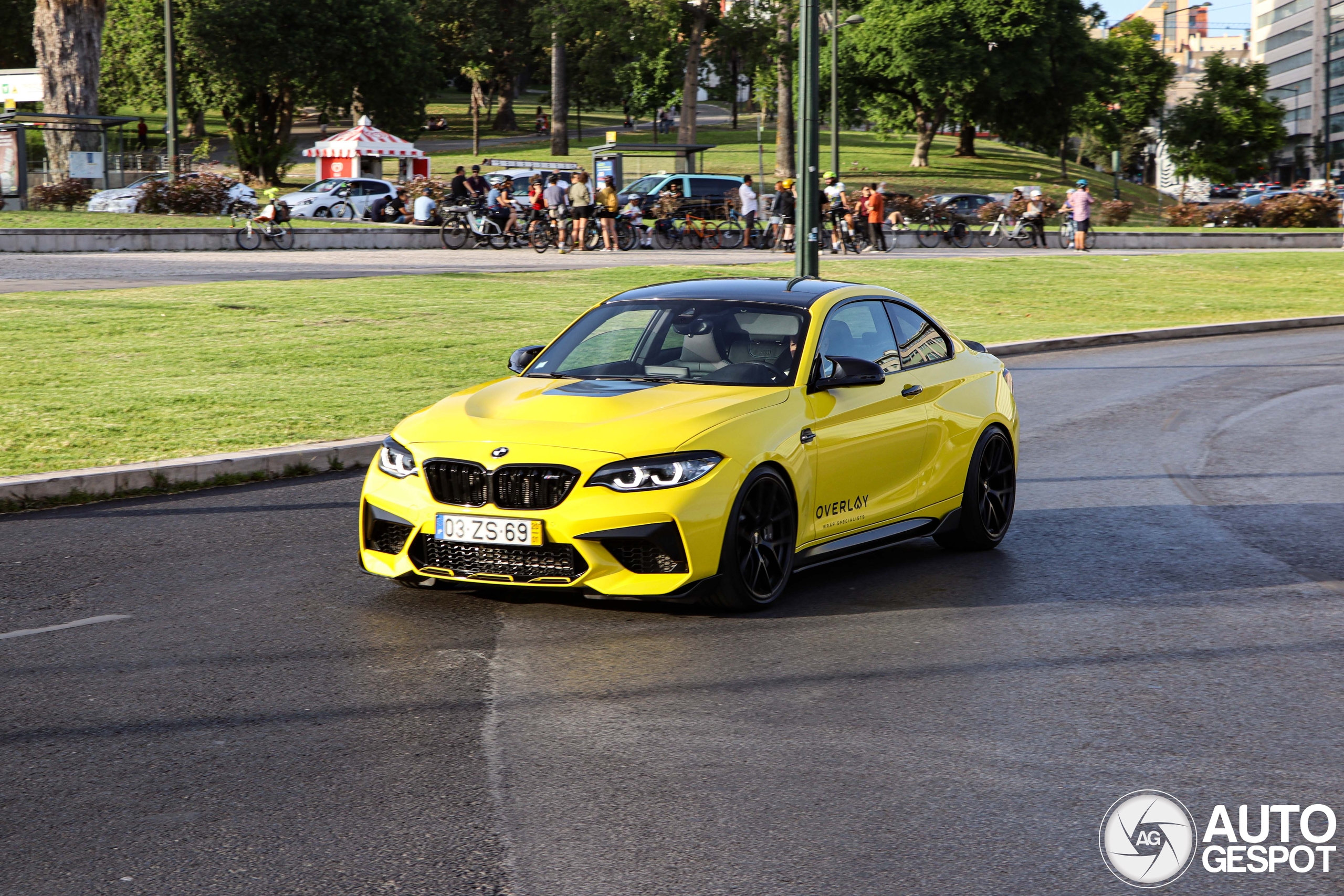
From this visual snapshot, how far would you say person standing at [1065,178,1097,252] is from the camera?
39219 mm

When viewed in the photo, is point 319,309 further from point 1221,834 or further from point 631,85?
point 631,85

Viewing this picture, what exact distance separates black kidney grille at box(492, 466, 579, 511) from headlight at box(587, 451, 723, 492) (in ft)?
0.38

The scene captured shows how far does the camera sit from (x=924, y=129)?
76.7m

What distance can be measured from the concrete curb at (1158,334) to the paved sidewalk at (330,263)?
25.4 feet

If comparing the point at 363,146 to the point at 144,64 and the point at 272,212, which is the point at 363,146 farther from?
the point at 144,64

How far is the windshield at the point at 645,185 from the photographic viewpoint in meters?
42.8

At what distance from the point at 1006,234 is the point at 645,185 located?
10.1 meters

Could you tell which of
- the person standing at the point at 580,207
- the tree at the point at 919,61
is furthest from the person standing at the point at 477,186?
the tree at the point at 919,61

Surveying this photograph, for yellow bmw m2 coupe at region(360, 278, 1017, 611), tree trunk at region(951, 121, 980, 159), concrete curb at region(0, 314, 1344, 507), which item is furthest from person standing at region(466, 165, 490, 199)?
tree trunk at region(951, 121, 980, 159)

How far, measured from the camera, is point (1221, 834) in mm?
4246

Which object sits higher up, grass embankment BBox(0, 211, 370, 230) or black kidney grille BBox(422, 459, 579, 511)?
grass embankment BBox(0, 211, 370, 230)

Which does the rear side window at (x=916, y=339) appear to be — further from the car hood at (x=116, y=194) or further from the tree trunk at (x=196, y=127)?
the tree trunk at (x=196, y=127)

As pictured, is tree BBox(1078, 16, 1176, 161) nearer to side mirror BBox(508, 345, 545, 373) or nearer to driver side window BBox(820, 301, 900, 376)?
driver side window BBox(820, 301, 900, 376)

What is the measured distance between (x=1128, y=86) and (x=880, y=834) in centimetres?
11169
